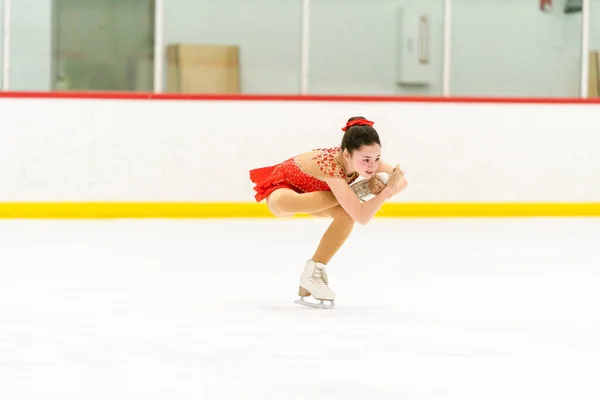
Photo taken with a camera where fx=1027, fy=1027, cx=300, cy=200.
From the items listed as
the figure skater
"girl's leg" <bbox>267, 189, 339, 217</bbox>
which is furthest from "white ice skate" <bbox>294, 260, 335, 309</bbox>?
"girl's leg" <bbox>267, 189, 339, 217</bbox>

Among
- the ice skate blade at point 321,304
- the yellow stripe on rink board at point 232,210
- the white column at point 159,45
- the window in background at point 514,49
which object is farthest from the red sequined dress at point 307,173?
the window in background at point 514,49

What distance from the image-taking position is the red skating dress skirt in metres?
3.38

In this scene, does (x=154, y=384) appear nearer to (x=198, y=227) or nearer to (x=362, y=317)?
(x=362, y=317)

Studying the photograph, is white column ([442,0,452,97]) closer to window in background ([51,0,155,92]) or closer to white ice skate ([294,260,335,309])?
window in background ([51,0,155,92])

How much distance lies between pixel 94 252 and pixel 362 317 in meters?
2.09

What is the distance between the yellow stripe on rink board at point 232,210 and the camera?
6.93 metres

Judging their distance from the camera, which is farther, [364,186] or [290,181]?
[290,181]

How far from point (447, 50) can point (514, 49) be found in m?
0.56

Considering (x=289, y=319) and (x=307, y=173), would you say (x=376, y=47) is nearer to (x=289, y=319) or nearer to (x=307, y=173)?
(x=307, y=173)

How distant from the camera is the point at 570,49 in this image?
26.8 ft

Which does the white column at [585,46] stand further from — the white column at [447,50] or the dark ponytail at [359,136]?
the dark ponytail at [359,136]

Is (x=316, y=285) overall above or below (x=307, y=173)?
below

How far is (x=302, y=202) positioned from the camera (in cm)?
329

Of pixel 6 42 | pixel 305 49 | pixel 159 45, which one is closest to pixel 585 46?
pixel 305 49
